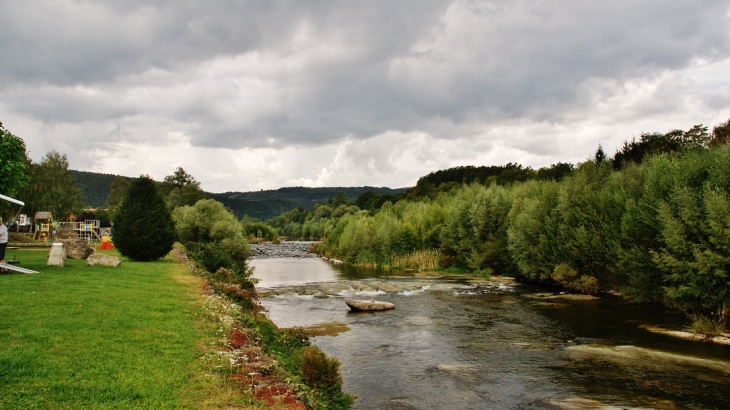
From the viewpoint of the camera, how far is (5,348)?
9.13 meters

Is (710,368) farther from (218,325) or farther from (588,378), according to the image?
(218,325)

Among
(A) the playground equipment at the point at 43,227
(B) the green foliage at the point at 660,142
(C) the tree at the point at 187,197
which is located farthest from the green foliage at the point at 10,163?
(C) the tree at the point at 187,197

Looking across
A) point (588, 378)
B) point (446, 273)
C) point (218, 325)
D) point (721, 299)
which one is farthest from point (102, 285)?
point (446, 273)

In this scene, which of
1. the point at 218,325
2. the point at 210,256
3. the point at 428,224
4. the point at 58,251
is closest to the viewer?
the point at 218,325

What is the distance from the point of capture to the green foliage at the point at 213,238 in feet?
121

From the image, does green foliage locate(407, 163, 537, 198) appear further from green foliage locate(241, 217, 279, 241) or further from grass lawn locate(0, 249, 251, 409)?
grass lawn locate(0, 249, 251, 409)

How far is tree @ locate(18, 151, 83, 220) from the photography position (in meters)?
62.3

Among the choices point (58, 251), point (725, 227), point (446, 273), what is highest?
point (725, 227)

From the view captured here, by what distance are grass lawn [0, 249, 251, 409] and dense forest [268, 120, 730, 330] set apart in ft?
81.4

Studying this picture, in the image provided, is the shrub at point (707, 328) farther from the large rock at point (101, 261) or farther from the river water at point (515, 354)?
the large rock at point (101, 261)

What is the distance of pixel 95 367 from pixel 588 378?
14451 mm

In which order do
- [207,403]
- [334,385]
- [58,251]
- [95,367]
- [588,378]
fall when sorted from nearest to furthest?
[207,403] → [95,367] → [334,385] → [588,378] → [58,251]


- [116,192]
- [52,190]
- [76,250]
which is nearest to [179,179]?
[116,192]

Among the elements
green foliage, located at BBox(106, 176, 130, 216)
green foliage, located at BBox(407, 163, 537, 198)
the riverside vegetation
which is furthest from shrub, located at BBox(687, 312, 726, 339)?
green foliage, located at BBox(106, 176, 130, 216)
